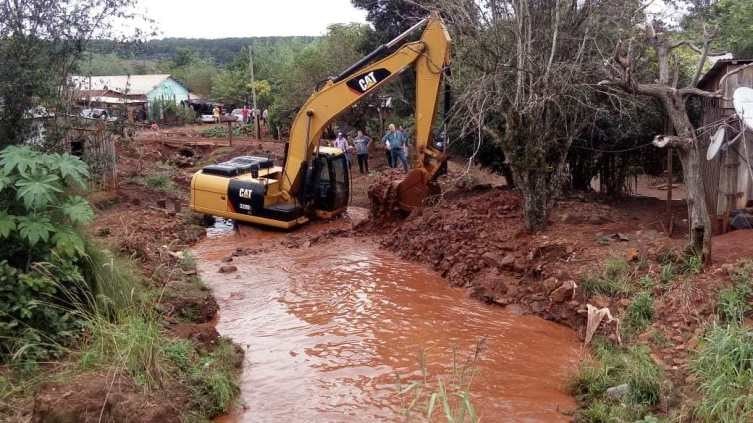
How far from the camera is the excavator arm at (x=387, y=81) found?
37.9 ft

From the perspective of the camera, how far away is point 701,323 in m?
6.58

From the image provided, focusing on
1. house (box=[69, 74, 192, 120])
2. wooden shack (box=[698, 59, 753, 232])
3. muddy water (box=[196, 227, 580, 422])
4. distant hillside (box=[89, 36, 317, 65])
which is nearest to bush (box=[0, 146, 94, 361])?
muddy water (box=[196, 227, 580, 422])

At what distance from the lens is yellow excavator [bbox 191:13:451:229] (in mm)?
11688

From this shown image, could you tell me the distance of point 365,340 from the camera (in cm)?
→ 765

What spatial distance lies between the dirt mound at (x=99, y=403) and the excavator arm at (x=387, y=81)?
7.64m

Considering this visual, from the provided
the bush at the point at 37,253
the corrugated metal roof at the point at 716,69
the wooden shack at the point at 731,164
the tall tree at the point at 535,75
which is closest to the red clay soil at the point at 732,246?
the wooden shack at the point at 731,164

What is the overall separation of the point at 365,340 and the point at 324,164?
596cm

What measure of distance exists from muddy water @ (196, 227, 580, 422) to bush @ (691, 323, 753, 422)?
Answer: 1151 mm

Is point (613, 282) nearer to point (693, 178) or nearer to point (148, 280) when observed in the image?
point (693, 178)

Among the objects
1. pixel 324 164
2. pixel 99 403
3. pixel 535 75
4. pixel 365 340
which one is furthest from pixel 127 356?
pixel 324 164

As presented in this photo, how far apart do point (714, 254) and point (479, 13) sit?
532 centimetres

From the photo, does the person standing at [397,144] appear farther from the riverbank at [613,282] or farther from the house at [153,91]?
the house at [153,91]

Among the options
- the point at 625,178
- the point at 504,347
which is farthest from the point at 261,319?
the point at 625,178

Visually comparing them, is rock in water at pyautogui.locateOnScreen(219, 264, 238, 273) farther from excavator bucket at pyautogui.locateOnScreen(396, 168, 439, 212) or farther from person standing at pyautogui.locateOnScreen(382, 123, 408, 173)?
person standing at pyautogui.locateOnScreen(382, 123, 408, 173)
